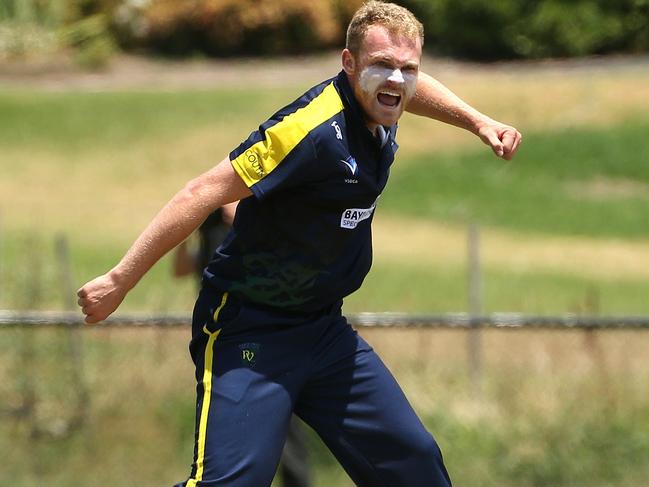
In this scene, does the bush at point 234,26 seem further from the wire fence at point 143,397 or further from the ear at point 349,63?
the ear at point 349,63

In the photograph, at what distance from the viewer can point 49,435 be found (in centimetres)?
827

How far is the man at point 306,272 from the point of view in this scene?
166 inches

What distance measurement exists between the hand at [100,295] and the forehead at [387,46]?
1.00 metres

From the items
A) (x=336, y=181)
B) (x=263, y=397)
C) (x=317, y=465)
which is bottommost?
(x=317, y=465)

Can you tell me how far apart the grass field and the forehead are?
4.06 meters

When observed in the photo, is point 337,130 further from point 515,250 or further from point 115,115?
point 115,115

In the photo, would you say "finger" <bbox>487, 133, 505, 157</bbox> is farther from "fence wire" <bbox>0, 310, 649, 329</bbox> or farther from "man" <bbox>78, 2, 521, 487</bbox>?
"fence wire" <bbox>0, 310, 649, 329</bbox>

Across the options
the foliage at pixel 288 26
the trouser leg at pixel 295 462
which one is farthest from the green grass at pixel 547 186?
the trouser leg at pixel 295 462

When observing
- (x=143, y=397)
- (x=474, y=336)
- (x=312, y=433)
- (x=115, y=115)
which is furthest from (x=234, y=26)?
(x=312, y=433)

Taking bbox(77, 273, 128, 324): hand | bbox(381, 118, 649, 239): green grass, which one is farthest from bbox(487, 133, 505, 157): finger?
bbox(381, 118, 649, 239): green grass

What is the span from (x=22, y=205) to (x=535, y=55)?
11.5 m

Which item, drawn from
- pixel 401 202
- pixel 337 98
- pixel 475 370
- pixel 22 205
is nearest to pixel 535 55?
pixel 401 202

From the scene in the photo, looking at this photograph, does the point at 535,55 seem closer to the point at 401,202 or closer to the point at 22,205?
the point at 401,202

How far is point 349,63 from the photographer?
432 cm
